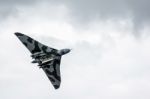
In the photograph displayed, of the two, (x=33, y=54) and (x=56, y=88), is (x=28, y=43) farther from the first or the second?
(x=56, y=88)

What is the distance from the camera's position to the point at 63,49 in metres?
188

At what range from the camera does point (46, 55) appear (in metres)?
189

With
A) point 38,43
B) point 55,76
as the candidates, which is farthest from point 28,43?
point 55,76

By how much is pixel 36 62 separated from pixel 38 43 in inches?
374

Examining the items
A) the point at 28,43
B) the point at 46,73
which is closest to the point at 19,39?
the point at 28,43

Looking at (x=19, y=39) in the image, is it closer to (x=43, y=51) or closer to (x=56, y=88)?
(x=43, y=51)

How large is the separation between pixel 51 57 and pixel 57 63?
4.54 metres

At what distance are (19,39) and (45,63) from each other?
14112 mm

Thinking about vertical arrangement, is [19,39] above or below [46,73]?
above

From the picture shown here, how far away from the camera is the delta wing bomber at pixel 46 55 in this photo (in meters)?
188

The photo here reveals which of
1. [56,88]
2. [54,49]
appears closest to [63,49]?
[54,49]

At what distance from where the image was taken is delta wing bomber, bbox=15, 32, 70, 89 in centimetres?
18757

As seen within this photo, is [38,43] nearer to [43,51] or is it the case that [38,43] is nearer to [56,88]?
[43,51]

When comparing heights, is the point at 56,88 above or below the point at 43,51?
below
